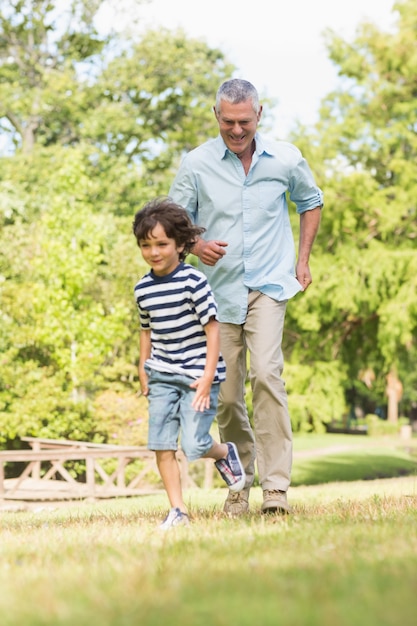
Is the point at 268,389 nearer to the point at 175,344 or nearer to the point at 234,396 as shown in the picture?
the point at 234,396

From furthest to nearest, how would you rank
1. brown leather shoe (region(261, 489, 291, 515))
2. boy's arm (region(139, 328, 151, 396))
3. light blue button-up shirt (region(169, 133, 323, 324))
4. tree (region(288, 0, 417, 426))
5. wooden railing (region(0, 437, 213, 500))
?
tree (region(288, 0, 417, 426)) < wooden railing (region(0, 437, 213, 500)) < light blue button-up shirt (region(169, 133, 323, 324)) < brown leather shoe (region(261, 489, 291, 515)) < boy's arm (region(139, 328, 151, 396))

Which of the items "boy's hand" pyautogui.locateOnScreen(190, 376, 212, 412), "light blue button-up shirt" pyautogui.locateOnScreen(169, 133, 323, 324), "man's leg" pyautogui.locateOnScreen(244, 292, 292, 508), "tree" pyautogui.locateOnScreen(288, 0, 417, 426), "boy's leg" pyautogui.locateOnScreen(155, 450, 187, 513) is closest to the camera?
"boy's hand" pyautogui.locateOnScreen(190, 376, 212, 412)

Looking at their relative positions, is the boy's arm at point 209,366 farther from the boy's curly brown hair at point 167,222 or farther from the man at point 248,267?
the man at point 248,267

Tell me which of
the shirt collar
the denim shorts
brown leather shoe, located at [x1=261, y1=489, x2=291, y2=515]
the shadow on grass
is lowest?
the shadow on grass

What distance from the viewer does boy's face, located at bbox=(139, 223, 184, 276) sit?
5.19m

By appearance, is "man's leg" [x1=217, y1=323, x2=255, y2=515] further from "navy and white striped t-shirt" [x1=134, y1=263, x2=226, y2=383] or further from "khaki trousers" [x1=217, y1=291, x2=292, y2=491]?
"navy and white striped t-shirt" [x1=134, y1=263, x2=226, y2=383]

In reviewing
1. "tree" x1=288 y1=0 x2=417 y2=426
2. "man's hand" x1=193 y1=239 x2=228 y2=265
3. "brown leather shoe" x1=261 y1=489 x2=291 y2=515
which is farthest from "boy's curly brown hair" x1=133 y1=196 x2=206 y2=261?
"tree" x1=288 y1=0 x2=417 y2=426

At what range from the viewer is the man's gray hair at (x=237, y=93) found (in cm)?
573

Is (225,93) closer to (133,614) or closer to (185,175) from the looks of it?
(185,175)

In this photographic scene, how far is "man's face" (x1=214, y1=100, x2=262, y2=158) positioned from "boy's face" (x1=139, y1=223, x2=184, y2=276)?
96 centimetres

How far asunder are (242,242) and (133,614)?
363cm

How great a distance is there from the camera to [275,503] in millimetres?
5664

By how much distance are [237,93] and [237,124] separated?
0.18 metres

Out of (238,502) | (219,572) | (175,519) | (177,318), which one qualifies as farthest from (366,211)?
(219,572)
